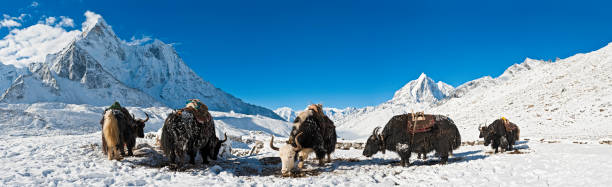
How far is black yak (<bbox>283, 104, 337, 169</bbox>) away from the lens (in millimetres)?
9031

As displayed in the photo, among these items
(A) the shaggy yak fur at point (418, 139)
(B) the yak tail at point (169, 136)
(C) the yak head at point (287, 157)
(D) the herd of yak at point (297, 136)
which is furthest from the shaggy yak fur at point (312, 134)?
(B) the yak tail at point (169, 136)

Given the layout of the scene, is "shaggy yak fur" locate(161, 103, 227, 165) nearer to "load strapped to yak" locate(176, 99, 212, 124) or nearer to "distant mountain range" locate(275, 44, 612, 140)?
"load strapped to yak" locate(176, 99, 212, 124)

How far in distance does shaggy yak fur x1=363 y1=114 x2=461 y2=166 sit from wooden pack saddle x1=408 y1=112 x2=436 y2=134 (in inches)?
3.4

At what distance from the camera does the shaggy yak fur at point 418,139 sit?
30.1 feet

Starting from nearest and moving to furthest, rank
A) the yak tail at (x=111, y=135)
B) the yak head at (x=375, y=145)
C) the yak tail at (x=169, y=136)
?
the yak tail at (x=169, y=136)
the yak tail at (x=111, y=135)
the yak head at (x=375, y=145)

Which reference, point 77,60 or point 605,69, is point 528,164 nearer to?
point 605,69

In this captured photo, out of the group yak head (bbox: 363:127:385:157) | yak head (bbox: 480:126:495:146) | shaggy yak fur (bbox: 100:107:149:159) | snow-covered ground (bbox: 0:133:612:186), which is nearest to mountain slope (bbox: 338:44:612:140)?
yak head (bbox: 480:126:495:146)

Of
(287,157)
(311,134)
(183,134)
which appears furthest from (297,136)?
(183,134)

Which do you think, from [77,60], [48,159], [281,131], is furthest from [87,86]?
[48,159]

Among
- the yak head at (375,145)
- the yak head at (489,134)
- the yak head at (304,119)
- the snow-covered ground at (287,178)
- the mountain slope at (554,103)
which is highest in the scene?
the mountain slope at (554,103)

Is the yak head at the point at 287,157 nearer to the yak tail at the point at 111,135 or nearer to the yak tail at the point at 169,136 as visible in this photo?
the yak tail at the point at 169,136

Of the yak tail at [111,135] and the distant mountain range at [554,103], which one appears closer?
the yak tail at [111,135]

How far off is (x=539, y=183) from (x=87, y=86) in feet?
671

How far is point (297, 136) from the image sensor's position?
878cm
